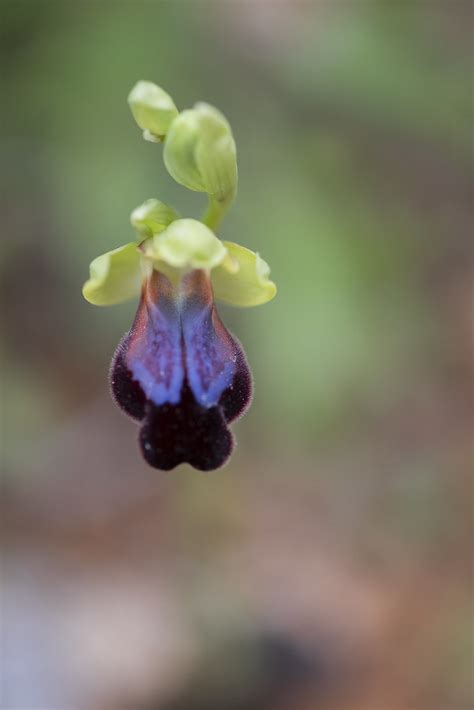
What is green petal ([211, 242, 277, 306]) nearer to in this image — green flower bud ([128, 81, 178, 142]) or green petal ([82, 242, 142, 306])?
green petal ([82, 242, 142, 306])

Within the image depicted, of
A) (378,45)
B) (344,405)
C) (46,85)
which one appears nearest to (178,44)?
(46,85)

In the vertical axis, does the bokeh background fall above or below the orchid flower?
above

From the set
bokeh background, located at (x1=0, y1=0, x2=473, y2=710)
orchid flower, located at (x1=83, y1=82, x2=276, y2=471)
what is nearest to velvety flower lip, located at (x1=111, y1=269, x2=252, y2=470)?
orchid flower, located at (x1=83, y1=82, x2=276, y2=471)

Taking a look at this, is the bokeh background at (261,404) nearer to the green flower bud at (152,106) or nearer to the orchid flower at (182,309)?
the orchid flower at (182,309)

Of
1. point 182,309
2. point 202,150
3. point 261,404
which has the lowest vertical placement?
point 182,309

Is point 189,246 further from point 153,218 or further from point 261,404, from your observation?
point 261,404

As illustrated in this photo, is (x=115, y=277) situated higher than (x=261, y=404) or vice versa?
(x=261, y=404)

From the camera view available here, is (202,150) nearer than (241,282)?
Yes

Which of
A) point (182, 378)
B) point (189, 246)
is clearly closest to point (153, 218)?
point (189, 246)
